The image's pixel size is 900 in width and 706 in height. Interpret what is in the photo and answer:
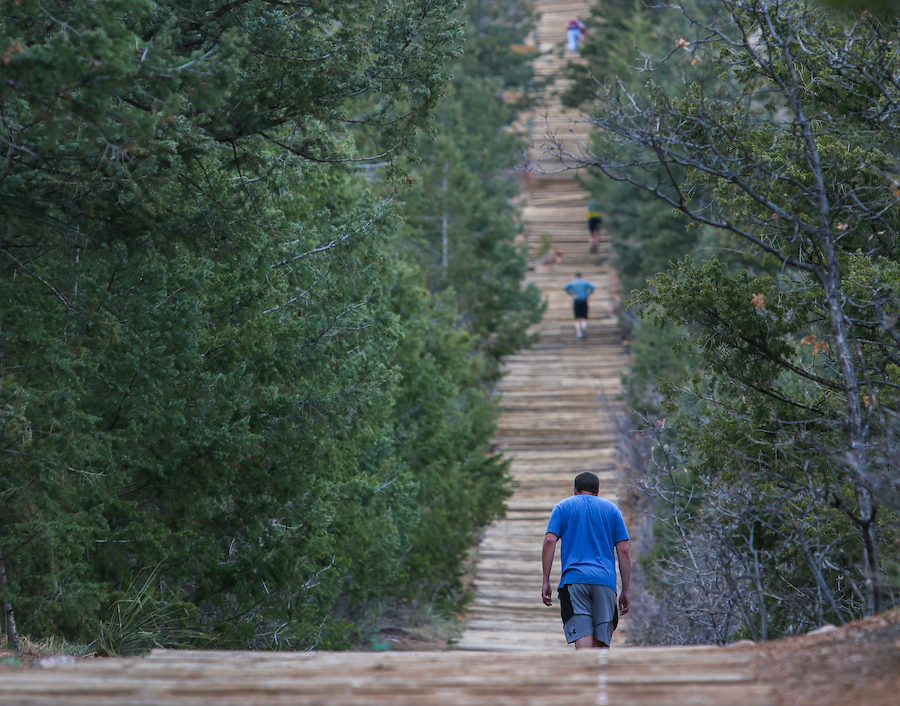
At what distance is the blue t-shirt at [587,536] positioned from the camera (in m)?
6.23

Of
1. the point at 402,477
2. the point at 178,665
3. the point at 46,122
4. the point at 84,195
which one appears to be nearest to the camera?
the point at 178,665

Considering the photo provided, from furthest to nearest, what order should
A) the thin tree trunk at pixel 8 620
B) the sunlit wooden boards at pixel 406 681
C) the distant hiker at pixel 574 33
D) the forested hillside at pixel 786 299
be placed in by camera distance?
the distant hiker at pixel 574 33
the forested hillside at pixel 786 299
the thin tree trunk at pixel 8 620
the sunlit wooden boards at pixel 406 681

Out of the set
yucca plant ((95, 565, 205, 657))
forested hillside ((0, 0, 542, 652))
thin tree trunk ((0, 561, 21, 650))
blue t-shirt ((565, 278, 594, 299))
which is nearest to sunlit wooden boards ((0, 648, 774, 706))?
thin tree trunk ((0, 561, 21, 650))

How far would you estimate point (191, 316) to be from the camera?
23.0 ft

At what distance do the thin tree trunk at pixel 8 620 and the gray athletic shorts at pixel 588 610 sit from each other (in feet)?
10.7

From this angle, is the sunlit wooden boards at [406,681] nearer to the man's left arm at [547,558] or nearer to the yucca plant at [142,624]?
the man's left arm at [547,558]

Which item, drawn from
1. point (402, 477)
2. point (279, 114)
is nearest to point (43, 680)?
point (279, 114)

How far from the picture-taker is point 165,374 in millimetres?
6918

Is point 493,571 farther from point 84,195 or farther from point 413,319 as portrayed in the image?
point 84,195

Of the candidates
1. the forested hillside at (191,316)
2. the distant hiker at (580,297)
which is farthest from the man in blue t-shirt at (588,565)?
the distant hiker at (580,297)

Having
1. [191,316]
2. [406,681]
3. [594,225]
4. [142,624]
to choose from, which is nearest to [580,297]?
[594,225]

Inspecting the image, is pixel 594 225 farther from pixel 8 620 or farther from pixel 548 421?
pixel 8 620

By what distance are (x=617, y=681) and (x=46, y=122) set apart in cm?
396

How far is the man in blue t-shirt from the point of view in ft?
20.3
